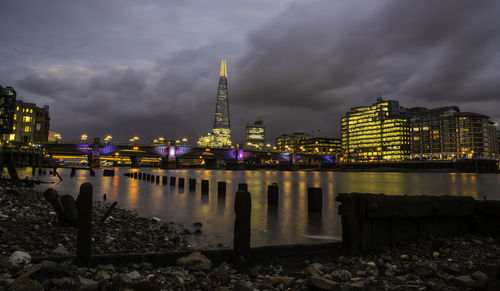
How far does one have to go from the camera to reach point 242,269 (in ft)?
20.9

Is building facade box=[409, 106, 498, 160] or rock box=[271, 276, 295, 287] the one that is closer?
rock box=[271, 276, 295, 287]

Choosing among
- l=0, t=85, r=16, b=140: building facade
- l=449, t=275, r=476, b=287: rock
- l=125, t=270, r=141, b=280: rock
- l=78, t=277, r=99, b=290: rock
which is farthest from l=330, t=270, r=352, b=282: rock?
l=0, t=85, r=16, b=140: building facade

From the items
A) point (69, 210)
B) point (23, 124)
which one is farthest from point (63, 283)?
point (23, 124)

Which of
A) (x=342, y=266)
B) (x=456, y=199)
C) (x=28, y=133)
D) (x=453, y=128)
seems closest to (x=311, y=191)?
(x=456, y=199)

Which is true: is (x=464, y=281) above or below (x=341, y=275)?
above

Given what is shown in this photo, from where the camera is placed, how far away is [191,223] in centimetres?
1414

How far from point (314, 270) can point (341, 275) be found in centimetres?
53

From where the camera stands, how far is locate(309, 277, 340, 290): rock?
5102 mm

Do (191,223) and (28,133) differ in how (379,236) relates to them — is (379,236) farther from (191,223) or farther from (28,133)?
(28,133)

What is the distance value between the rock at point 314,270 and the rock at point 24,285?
4.42m

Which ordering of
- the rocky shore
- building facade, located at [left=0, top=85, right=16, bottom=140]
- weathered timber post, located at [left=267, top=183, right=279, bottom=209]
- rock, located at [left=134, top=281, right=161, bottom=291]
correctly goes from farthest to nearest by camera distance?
building facade, located at [left=0, top=85, right=16, bottom=140]
weathered timber post, located at [left=267, top=183, right=279, bottom=209]
the rocky shore
rock, located at [left=134, top=281, right=161, bottom=291]

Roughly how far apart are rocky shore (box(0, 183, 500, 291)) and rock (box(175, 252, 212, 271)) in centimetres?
2

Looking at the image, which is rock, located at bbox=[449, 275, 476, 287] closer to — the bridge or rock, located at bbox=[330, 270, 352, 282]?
rock, located at bbox=[330, 270, 352, 282]

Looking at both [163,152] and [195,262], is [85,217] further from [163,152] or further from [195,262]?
[163,152]
